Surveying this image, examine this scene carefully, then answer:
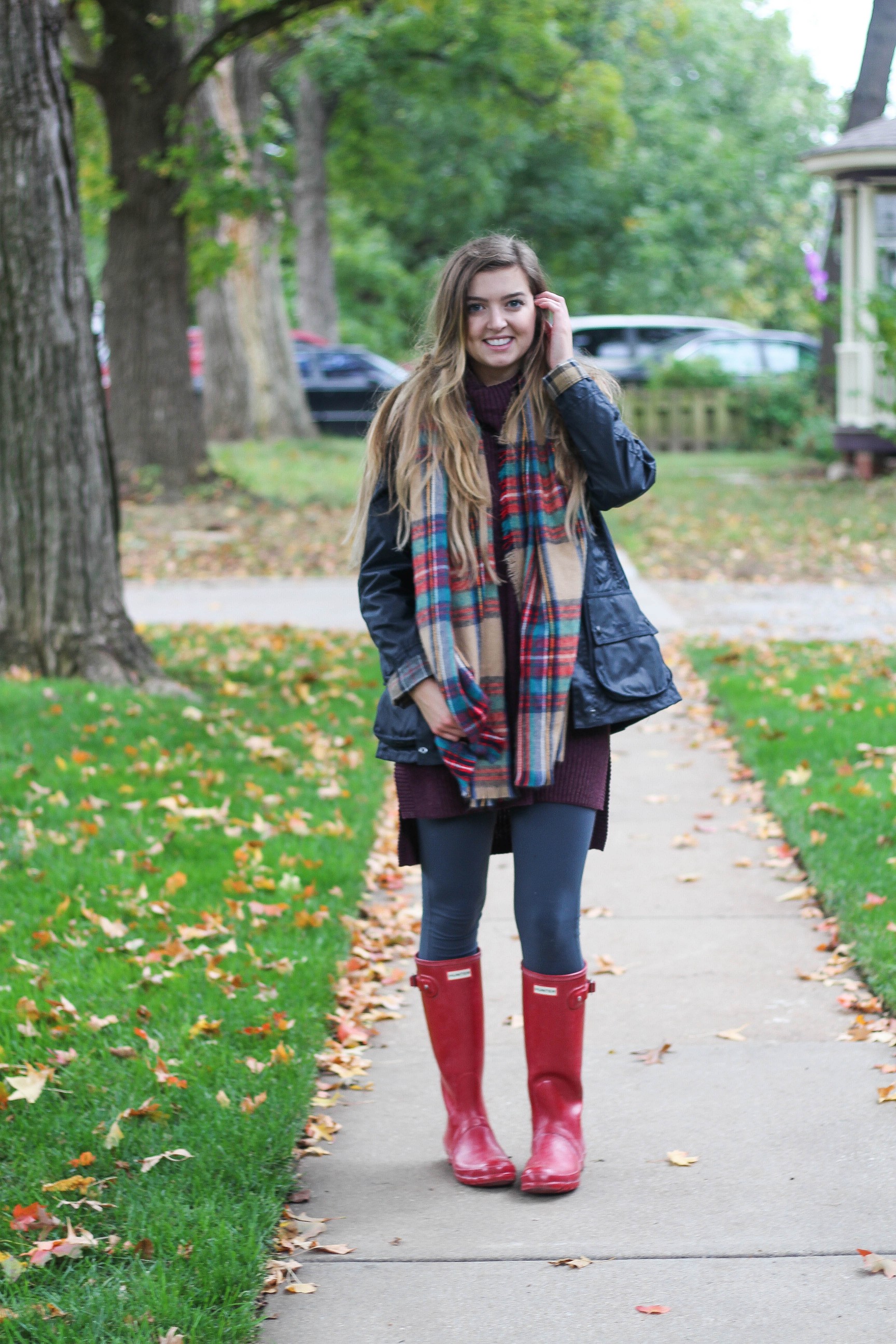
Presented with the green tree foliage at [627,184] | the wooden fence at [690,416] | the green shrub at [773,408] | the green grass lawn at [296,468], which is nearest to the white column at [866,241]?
the green shrub at [773,408]

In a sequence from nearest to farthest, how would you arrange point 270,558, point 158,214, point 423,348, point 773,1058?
point 423,348, point 773,1058, point 270,558, point 158,214

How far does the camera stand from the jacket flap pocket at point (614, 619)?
3.02m

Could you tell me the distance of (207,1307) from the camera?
266 cm

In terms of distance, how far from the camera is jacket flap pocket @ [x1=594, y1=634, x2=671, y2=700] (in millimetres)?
2996

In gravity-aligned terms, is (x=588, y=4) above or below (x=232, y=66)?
above

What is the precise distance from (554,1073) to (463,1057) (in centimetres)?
21

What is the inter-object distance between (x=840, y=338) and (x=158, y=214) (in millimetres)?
10265

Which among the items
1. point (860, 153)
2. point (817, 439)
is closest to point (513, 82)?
point (817, 439)

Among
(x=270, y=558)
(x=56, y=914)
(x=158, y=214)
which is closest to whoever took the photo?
(x=56, y=914)

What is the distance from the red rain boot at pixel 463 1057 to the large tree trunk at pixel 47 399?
480 cm

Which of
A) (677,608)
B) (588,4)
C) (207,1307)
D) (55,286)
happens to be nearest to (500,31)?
(588,4)

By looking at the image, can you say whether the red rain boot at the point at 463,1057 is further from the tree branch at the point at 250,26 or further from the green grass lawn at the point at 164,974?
the tree branch at the point at 250,26

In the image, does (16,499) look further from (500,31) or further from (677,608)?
(500,31)

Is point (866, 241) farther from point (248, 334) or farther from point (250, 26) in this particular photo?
point (248, 334)
